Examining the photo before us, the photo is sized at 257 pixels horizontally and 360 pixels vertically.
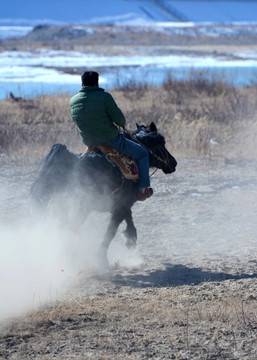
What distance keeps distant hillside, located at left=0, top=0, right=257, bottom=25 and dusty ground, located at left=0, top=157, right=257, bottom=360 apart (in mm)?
80013

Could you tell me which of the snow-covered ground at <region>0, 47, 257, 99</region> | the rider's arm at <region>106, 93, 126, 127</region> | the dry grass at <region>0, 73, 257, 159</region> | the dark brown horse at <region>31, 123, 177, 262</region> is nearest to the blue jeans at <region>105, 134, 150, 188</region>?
the dark brown horse at <region>31, 123, 177, 262</region>

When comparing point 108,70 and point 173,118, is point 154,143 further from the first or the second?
point 108,70

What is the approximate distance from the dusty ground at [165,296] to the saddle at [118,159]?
3.63 ft

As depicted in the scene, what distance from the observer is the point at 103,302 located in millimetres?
5699

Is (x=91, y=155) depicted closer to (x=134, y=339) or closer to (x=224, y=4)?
(x=134, y=339)

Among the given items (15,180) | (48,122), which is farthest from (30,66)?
(15,180)

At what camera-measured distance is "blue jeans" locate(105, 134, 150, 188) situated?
6781 millimetres

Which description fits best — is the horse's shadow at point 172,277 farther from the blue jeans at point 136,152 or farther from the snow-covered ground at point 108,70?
the snow-covered ground at point 108,70

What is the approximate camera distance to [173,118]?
18.0 meters

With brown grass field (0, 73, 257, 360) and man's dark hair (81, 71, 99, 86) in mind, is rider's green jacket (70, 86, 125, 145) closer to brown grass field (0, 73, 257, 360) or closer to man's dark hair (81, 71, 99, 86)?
man's dark hair (81, 71, 99, 86)

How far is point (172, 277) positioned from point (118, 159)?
4.67ft

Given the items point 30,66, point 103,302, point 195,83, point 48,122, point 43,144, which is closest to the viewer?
point 103,302

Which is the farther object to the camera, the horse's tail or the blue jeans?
the blue jeans

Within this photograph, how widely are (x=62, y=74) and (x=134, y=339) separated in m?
21.3
